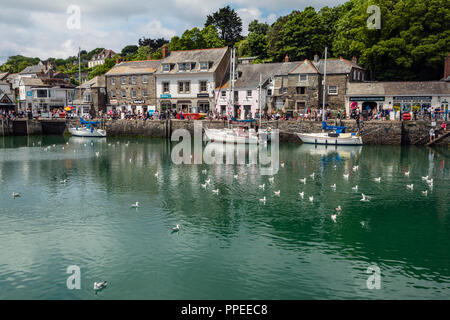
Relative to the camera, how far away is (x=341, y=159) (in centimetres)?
3659

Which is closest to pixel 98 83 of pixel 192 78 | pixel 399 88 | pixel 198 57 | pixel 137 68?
pixel 137 68

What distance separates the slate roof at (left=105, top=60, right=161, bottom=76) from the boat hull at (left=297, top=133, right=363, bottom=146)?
28794 mm

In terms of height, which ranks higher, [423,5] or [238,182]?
[423,5]

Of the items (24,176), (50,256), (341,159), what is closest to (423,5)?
(341,159)

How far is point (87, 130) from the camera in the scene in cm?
5641

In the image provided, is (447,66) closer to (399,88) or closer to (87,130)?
(399,88)

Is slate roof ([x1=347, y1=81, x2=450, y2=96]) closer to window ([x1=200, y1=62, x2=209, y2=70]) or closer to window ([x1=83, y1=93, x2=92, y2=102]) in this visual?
window ([x1=200, y1=62, x2=209, y2=70])

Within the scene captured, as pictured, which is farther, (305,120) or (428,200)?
(305,120)

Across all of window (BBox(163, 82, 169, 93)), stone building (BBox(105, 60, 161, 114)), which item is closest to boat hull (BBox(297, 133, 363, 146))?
window (BBox(163, 82, 169, 93))

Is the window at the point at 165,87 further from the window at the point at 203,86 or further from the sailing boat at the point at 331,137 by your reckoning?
the sailing boat at the point at 331,137

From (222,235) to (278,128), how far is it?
34.2m

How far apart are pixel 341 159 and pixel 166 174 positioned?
644 inches
